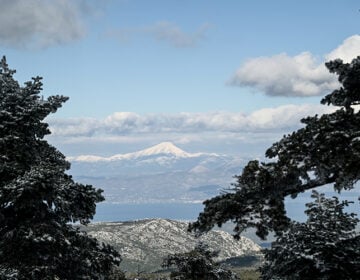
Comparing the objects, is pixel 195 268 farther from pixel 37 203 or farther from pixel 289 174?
pixel 289 174

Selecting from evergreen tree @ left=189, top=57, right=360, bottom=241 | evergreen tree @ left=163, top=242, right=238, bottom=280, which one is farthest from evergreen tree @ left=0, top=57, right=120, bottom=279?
evergreen tree @ left=163, top=242, right=238, bottom=280

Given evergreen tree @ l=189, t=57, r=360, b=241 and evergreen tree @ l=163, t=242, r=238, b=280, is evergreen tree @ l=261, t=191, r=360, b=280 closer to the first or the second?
evergreen tree @ l=189, t=57, r=360, b=241

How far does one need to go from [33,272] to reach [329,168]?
34.2 ft

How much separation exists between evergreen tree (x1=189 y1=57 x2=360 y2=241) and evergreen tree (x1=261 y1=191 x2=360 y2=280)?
498cm

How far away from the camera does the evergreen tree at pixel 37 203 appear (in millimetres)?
14797

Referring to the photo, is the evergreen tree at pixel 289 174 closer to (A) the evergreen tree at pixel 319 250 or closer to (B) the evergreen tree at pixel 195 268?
(A) the evergreen tree at pixel 319 250

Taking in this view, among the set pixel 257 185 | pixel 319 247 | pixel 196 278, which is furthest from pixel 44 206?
pixel 196 278

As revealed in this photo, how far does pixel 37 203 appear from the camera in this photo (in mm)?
15219

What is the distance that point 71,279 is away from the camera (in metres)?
16.9

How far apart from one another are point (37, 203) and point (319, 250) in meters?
10.3

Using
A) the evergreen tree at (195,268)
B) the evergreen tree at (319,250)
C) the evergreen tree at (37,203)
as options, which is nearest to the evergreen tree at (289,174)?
the evergreen tree at (319,250)

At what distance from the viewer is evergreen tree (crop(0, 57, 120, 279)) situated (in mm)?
14797

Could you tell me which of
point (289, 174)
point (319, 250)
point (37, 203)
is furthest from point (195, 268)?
point (289, 174)

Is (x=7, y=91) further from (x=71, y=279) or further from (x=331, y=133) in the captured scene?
(x=331, y=133)
